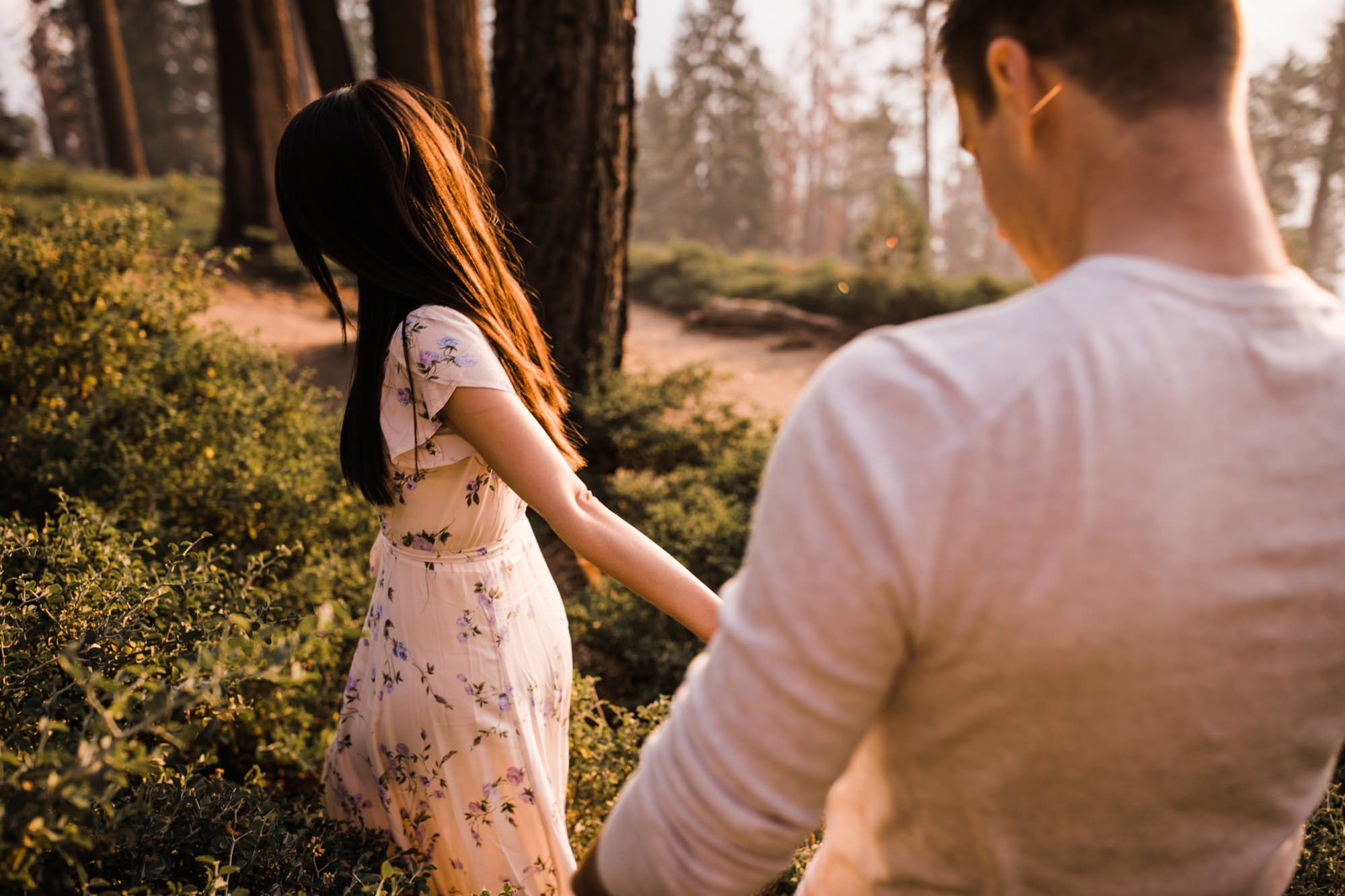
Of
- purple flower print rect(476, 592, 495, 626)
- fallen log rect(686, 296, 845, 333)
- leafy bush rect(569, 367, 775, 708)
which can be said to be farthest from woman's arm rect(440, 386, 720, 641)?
fallen log rect(686, 296, 845, 333)

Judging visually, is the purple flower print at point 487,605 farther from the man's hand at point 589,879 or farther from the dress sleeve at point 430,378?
the man's hand at point 589,879

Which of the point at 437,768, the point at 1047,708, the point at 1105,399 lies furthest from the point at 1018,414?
the point at 437,768

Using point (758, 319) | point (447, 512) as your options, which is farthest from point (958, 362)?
point (758, 319)

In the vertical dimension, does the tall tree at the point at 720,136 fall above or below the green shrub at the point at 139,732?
above

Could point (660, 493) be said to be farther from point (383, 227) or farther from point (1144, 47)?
point (1144, 47)

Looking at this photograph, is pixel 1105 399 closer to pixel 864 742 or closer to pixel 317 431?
pixel 864 742

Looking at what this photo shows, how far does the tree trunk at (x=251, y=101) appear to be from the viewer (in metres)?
10.0

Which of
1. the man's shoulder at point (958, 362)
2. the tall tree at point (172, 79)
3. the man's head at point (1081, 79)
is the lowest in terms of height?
the man's shoulder at point (958, 362)

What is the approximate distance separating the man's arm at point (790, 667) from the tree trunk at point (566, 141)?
3.81 metres

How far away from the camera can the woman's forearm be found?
1.52 metres

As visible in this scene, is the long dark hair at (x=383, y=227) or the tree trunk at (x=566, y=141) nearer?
the long dark hair at (x=383, y=227)

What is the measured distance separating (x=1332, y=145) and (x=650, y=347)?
1191 inches

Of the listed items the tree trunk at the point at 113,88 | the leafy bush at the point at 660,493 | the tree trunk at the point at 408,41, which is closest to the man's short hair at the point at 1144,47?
the leafy bush at the point at 660,493

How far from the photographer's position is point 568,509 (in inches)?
59.6
